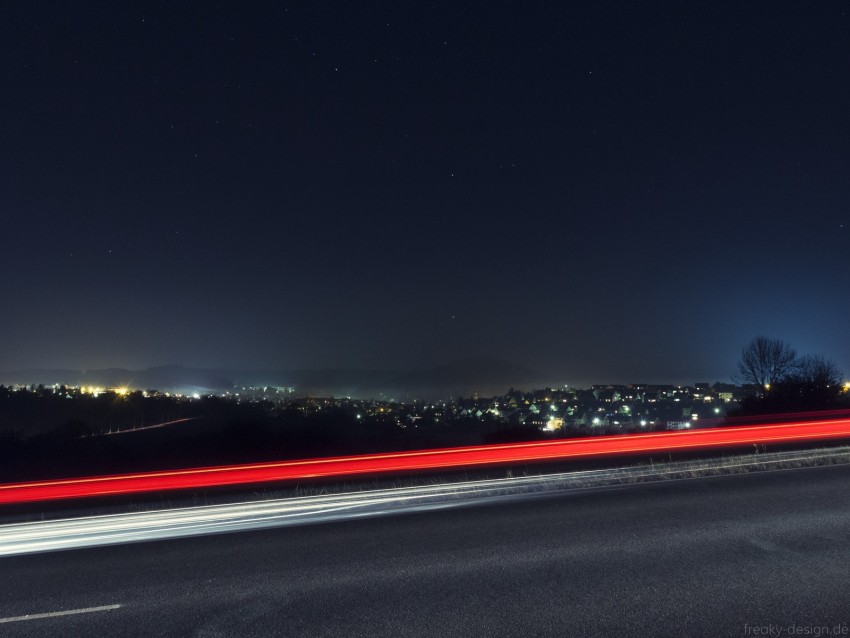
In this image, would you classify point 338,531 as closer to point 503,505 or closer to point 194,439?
point 503,505

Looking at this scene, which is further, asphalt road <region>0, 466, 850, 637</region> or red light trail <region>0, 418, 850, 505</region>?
red light trail <region>0, 418, 850, 505</region>

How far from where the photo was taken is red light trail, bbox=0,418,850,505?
12.2 metres

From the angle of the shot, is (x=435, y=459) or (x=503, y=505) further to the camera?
(x=435, y=459)

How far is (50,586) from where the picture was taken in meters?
6.77

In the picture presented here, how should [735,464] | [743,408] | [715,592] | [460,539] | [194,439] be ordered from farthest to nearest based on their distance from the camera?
[743,408] < [194,439] < [735,464] < [460,539] < [715,592]

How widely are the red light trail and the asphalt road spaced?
14.4 feet

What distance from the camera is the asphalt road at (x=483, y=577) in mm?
5320

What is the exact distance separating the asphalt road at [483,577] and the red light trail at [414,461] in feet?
14.4

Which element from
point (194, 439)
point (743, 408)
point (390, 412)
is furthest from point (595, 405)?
point (194, 439)

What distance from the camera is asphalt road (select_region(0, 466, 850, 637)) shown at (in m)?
5.32

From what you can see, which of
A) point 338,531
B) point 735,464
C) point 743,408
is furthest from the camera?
point 743,408

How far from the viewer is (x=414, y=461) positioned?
48.1 feet

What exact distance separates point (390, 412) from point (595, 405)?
45.8 feet

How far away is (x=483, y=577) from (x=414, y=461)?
27.2ft
